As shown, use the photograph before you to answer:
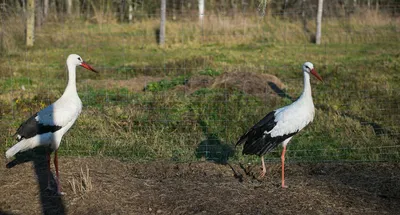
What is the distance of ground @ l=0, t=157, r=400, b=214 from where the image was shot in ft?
16.2

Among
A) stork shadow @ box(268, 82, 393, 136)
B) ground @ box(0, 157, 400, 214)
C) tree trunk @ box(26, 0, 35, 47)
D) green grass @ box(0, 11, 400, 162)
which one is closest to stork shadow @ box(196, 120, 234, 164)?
green grass @ box(0, 11, 400, 162)

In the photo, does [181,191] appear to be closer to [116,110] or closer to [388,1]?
[116,110]

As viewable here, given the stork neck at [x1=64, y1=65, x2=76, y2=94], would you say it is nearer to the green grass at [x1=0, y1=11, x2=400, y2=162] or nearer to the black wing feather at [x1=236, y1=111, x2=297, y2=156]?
the green grass at [x1=0, y1=11, x2=400, y2=162]

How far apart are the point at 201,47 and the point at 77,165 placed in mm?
11288

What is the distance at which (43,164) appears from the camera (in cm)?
632

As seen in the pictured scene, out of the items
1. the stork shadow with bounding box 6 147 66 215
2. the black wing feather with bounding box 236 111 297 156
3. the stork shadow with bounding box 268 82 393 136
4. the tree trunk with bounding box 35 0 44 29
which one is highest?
the tree trunk with bounding box 35 0 44 29

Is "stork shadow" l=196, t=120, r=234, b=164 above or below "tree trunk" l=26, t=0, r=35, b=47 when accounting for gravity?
below

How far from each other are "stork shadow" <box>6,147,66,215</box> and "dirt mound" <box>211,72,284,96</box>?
4.22 metres

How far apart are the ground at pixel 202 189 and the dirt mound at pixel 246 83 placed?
3746 mm

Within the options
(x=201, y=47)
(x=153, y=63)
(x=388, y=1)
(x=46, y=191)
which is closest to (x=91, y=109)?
(x=46, y=191)

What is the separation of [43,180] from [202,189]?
5.87 ft

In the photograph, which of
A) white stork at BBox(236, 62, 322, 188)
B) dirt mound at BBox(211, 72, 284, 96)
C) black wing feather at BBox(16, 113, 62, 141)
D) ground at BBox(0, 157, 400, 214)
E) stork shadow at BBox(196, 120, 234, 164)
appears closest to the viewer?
ground at BBox(0, 157, 400, 214)

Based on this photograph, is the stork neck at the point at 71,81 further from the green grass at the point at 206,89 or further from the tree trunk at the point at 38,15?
the tree trunk at the point at 38,15

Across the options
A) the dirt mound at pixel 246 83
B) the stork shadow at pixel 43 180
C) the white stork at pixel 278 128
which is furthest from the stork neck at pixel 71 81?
the dirt mound at pixel 246 83
